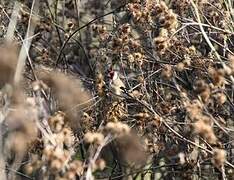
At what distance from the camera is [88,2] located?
375 inches

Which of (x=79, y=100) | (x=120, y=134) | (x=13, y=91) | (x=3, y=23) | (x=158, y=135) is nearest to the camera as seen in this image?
(x=13, y=91)

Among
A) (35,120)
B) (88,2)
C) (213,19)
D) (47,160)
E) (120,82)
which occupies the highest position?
(88,2)

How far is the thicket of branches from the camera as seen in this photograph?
4.04 m

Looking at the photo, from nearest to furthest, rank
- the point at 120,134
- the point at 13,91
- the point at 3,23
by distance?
the point at 13,91, the point at 120,134, the point at 3,23

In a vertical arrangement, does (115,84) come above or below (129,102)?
above

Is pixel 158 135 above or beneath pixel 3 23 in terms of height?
beneath

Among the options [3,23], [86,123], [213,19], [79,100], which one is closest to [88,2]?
[3,23]

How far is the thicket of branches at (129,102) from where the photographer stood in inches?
159

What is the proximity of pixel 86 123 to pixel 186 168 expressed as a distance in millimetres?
1085

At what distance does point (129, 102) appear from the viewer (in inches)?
243

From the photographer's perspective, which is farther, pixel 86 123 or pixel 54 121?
pixel 86 123

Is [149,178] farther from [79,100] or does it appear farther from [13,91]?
[13,91]

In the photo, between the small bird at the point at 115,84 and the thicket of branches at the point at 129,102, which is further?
the small bird at the point at 115,84

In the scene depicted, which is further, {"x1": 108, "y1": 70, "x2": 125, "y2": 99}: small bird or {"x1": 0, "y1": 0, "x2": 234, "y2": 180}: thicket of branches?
{"x1": 108, "y1": 70, "x2": 125, "y2": 99}: small bird
